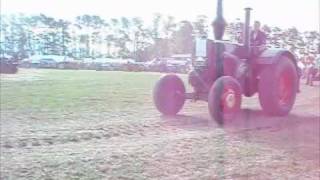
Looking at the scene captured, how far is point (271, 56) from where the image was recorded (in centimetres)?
229

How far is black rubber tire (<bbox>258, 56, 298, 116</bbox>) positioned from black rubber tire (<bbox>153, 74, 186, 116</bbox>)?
0.34 m

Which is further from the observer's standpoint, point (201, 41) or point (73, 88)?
point (201, 41)

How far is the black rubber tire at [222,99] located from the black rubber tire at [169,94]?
0.11 meters

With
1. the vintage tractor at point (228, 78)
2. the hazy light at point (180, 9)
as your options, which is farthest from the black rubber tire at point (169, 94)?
the hazy light at point (180, 9)

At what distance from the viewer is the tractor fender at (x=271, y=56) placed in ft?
7.40

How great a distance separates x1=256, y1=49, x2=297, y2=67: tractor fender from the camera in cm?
226

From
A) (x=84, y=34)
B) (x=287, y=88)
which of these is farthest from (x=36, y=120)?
(x=287, y=88)

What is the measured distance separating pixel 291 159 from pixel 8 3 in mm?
1177

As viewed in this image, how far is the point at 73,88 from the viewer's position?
5.63 ft

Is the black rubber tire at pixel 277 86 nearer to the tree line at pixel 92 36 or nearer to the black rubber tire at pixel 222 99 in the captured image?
the black rubber tire at pixel 222 99

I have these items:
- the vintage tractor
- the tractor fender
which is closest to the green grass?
the vintage tractor

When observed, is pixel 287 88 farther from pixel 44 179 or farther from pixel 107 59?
pixel 44 179

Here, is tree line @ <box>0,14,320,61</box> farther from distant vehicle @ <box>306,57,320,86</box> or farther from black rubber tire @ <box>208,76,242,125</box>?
distant vehicle @ <box>306,57,320,86</box>

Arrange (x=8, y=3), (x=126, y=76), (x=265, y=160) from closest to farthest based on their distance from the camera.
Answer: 1. (x=8, y=3)
2. (x=126, y=76)
3. (x=265, y=160)
